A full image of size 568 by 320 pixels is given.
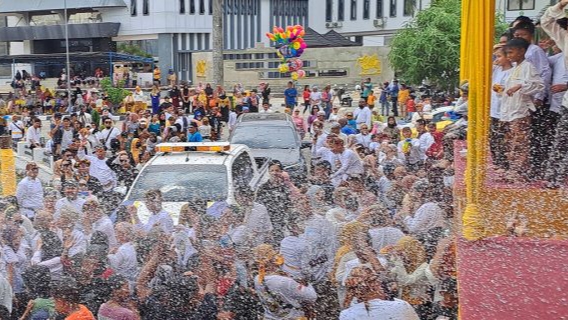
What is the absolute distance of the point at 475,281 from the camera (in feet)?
12.2

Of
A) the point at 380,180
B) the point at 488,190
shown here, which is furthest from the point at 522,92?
the point at 380,180

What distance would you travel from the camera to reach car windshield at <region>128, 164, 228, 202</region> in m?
10.1

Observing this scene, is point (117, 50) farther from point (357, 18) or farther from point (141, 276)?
point (141, 276)

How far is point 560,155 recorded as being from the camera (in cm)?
615

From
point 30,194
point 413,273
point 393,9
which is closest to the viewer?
point 413,273

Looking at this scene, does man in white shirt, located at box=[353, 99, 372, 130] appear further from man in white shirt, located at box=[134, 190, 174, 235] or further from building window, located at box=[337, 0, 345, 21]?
building window, located at box=[337, 0, 345, 21]

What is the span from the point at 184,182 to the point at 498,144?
4711 millimetres

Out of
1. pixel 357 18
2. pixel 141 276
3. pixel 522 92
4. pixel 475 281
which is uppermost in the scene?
pixel 357 18

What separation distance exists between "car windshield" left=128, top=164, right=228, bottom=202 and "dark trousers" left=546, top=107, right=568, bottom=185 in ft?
15.4

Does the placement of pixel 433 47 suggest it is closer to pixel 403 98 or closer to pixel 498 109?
pixel 403 98

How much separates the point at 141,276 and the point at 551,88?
355 centimetres

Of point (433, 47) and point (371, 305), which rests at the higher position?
point (433, 47)

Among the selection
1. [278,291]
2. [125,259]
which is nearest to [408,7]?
[125,259]

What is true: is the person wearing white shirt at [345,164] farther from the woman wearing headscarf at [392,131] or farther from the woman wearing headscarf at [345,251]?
the woman wearing headscarf at [345,251]
